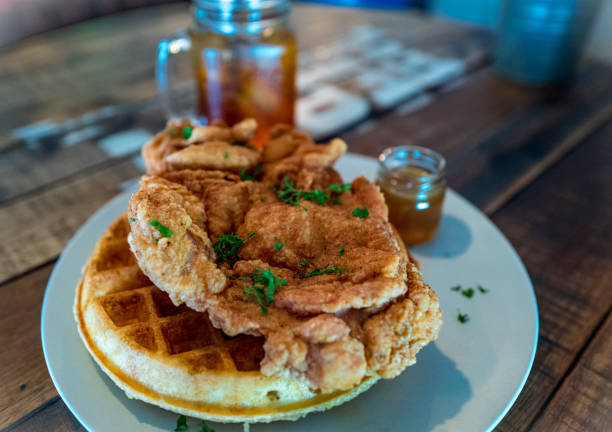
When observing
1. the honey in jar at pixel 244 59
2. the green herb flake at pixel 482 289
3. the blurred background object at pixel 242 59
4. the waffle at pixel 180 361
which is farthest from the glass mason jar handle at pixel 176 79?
the green herb flake at pixel 482 289

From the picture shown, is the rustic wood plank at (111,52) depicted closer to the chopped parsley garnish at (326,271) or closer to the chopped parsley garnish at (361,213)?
the chopped parsley garnish at (361,213)

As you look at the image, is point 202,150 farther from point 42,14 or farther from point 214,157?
point 42,14

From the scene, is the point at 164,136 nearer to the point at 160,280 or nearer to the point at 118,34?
the point at 160,280

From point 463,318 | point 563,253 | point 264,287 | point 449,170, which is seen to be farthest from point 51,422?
point 449,170

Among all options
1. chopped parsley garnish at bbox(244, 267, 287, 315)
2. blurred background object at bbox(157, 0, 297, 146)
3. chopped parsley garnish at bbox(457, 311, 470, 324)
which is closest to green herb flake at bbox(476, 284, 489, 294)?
chopped parsley garnish at bbox(457, 311, 470, 324)

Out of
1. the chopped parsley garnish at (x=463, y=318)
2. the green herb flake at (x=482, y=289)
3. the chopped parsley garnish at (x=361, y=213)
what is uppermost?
the chopped parsley garnish at (x=361, y=213)

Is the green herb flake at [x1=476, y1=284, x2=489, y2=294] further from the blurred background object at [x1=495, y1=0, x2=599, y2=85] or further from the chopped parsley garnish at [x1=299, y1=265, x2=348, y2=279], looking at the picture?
the blurred background object at [x1=495, y1=0, x2=599, y2=85]
